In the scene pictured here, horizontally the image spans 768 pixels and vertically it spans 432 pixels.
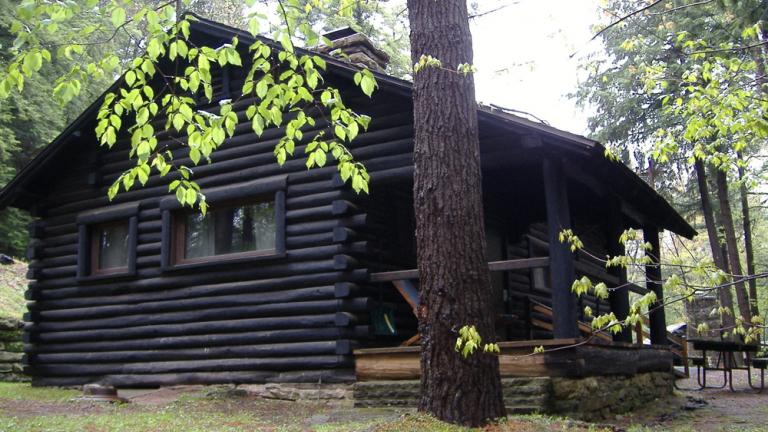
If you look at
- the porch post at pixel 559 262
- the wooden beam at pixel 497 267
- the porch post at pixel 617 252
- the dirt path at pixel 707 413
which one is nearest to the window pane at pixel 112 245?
the wooden beam at pixel 497 267

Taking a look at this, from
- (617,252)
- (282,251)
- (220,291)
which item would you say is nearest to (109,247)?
(220,291)

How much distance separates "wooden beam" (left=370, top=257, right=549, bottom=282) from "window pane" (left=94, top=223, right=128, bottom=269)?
5.12 m

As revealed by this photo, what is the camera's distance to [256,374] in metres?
10.9

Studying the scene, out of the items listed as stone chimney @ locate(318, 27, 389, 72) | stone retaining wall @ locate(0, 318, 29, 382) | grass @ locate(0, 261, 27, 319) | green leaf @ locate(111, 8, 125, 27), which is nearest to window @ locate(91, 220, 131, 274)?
stone retaining wall @ locate(0, 318, 29, 382)

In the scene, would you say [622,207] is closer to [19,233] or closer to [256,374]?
[256,374]

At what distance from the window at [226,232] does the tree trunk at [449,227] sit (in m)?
4.90

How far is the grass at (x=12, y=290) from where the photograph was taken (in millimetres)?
17656

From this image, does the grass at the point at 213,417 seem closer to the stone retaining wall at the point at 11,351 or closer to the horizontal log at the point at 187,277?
the horizontal log at the point at 187,277

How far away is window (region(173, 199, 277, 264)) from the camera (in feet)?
37.5

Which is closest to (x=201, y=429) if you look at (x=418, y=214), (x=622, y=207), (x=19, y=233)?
(x=418, y=214)

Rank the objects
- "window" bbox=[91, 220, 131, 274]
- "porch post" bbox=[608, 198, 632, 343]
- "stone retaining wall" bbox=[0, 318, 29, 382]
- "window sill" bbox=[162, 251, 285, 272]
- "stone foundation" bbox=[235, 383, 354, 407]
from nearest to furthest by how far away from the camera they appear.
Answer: "stone foundation" bbox=[235, 383, 354, 407] < "window sill" bbox=[162, 251, 285, 272] < "porch post" bbox=[608, 198, 632, 343] < "window" bbox=[91, 220, 131, 274] < "stone retaining wall" bbox=[0, 318, 29, 382]

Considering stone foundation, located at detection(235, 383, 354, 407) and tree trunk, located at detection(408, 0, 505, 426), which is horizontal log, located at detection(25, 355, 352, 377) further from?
tree trunk, located at detection(408, 0, 505, 426)

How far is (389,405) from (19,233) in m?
21.5

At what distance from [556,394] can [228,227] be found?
19.2 feet
